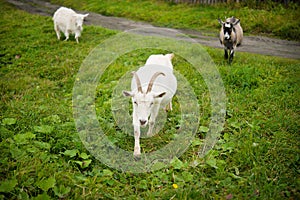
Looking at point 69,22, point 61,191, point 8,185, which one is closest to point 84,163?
point 61,191

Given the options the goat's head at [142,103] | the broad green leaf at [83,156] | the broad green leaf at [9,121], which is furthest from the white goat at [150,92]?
the broad green leaf at [9,121]

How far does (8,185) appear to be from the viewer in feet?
9.93

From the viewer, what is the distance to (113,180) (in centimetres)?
384

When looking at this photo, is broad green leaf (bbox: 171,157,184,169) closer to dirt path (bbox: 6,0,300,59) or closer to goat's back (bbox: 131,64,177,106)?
Result: goat's back (bbox: 131,64,177,106)

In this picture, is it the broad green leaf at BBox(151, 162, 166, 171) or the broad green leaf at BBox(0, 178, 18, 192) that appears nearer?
the broad green leaf at BBox(0, 178, 18, 192)

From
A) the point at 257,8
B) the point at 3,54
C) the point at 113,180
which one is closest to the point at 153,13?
the point at 257,8

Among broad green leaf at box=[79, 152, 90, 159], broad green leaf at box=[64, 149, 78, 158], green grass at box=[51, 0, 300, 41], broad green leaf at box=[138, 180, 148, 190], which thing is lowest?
broad green leaf at box=[138, 180, 148, 190]

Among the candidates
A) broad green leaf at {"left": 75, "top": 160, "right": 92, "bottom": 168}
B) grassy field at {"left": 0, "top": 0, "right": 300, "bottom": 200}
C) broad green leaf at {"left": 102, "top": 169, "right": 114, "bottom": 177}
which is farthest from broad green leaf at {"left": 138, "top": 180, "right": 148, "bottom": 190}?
broad green leaf at {"left": 75, "top": 160, "right": 92, "bottom": 168}

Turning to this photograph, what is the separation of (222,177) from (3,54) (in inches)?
324

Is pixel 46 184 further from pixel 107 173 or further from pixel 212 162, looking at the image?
pixel 212 162

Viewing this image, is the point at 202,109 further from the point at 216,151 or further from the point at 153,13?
the point at 153,13

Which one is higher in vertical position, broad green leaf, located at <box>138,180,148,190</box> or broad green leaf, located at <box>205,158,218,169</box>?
broad green leaf, located at <box>205,158,218,169</box>

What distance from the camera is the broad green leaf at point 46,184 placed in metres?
3.20

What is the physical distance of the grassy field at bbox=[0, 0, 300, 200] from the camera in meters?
3.54
